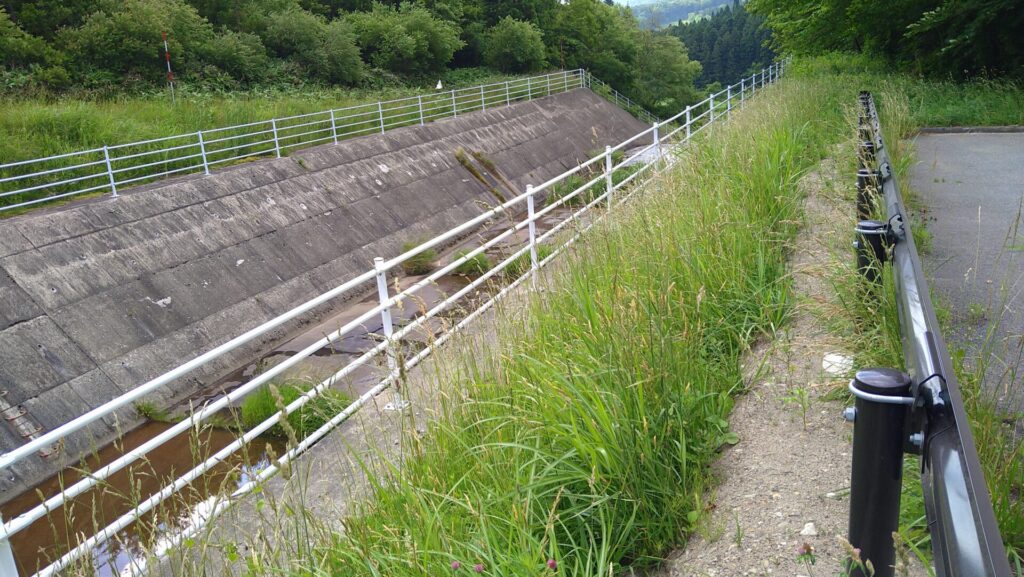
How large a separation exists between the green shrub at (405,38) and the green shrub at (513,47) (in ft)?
13.2

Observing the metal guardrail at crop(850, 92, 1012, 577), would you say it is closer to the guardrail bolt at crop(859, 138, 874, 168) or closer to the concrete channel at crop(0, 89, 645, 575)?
the guardrail bolt at crop(859, 138, 874, 168)

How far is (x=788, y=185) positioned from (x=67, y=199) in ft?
41.7

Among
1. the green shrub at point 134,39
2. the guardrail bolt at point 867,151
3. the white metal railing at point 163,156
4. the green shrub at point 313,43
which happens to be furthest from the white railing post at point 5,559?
the green shrub at point 313,43

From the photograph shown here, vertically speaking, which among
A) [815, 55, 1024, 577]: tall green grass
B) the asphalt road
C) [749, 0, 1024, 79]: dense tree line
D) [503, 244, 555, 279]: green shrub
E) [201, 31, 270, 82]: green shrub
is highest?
[201, 31, 270, 82]: green shrub

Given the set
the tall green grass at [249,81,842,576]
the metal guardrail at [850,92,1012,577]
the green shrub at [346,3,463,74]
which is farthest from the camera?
the green shrub at [346,3,463,74]

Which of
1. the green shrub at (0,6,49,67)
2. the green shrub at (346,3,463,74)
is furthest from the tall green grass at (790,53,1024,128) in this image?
the green shrub at (346,3,463,74)

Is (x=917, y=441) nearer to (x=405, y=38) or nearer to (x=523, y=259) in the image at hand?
(x=523, y=259)

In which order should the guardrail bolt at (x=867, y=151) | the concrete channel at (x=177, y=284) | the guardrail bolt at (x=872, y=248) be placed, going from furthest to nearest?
the concrete channel at (x=177, y=284), the guardrail bolt at (x=867, y=151), the guardrail bolt at (x=872, y=248)

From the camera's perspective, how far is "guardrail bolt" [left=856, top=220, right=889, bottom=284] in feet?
11.0

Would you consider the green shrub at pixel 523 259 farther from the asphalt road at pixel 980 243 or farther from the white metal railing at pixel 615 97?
the white metal railing at pixel 615 97

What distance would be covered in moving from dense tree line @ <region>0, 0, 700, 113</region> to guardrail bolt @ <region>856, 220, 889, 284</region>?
2466 centimetres

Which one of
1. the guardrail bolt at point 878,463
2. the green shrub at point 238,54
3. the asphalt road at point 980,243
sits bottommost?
the asphalt road at point 980,243

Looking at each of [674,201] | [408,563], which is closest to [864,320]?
[674,201]

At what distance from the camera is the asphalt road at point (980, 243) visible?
3379mm
